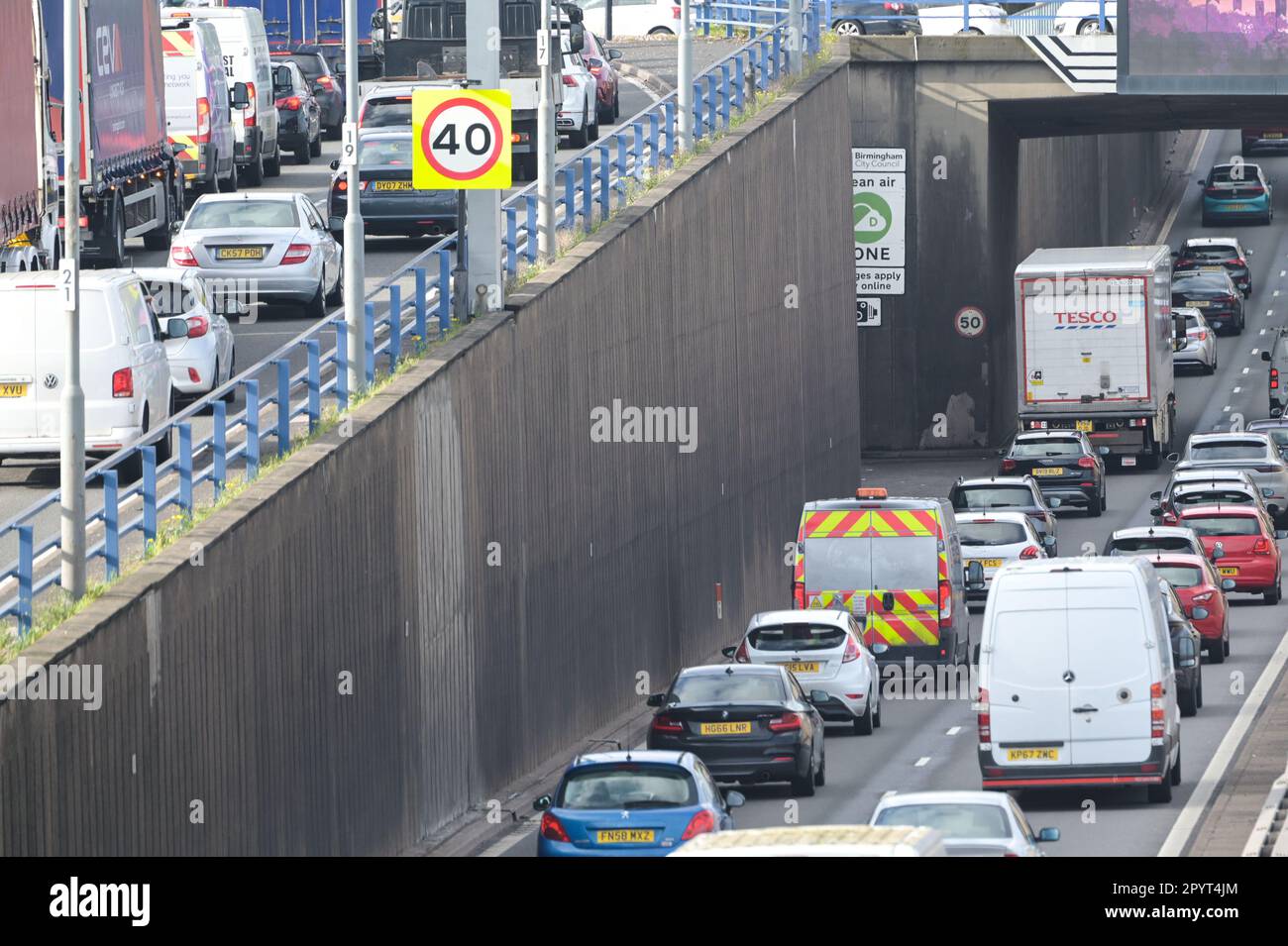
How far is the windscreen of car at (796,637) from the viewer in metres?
27.8

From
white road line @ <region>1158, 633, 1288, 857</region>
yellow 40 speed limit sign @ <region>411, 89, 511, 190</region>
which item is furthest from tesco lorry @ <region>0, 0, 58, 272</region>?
white road line @ <region>1158, 633, 1288, 857</region>

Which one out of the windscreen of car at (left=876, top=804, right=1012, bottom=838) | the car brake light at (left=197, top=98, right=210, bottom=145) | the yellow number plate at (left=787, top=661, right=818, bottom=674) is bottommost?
the yellow number plate at (left=787, top=661, right=818, bottom=674)

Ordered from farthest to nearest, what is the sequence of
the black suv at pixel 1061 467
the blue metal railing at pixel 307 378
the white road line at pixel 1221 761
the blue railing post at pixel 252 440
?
→ 1. the black suv at pixel 1061 467
2. the white road line at pixel 1221 761
3. the blue railing post at pixel 252 440
4. the blue metal railing at pixel 307 378

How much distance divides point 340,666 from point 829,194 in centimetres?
2367

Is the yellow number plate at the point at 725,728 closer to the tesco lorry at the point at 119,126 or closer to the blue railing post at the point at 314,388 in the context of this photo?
the blue railing post at the point at 314,388

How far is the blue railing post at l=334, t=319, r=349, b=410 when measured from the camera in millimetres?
22750

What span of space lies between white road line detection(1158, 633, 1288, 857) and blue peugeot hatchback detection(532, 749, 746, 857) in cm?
377

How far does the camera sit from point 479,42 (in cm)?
2617

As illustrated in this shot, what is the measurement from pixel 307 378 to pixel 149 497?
4025 millimetres

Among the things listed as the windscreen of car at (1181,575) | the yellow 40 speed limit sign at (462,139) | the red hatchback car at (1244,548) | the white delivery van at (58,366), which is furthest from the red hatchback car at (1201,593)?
the white delivery van at (58,366)

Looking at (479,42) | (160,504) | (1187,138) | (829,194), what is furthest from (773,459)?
(1187,138)

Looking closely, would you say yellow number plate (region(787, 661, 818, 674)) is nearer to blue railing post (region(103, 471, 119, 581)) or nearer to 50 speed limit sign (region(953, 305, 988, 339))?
blue railing post (region(103, 471, 119, 581))

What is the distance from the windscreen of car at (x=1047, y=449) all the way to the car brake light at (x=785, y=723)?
21.9m
